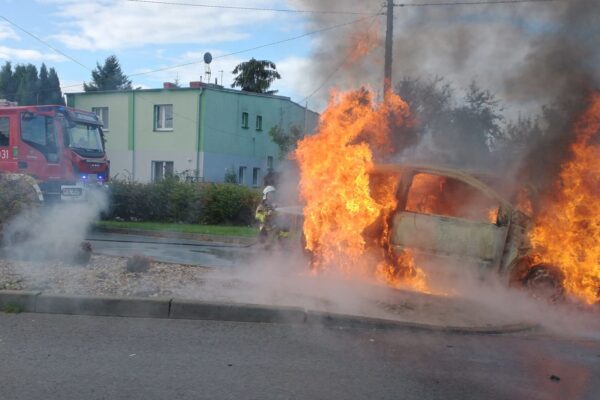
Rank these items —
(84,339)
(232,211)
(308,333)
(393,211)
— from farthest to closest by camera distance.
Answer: (232,211), (393,211), (308,333), (84,339)

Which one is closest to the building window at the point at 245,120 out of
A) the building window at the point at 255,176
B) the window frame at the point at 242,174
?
the window frame at the point at 242,174

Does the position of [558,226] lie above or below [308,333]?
above

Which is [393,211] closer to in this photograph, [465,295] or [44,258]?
[465,295]

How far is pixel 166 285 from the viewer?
6.53 m

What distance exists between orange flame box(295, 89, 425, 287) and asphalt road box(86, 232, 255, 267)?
7.94 ft

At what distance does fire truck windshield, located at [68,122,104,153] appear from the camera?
14000mm

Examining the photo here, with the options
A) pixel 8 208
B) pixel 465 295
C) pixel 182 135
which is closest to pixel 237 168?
pixel 182 135

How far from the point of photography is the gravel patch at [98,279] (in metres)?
6.13

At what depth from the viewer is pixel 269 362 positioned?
4.51 m

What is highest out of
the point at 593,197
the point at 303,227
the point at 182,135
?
the point at 182,135

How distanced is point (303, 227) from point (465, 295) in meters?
2.34

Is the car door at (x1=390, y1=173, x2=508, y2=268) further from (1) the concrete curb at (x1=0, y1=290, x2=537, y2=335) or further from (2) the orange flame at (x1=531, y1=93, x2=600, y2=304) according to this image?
(1) the concrete curb at (x1=0, y1=290, x2=537, y2=335)

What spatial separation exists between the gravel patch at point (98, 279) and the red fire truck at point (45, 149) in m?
6.74

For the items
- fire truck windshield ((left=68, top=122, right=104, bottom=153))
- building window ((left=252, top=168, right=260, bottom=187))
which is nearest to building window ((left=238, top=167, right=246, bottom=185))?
building window ((left=252, top=168, right=260, bottom=187))
